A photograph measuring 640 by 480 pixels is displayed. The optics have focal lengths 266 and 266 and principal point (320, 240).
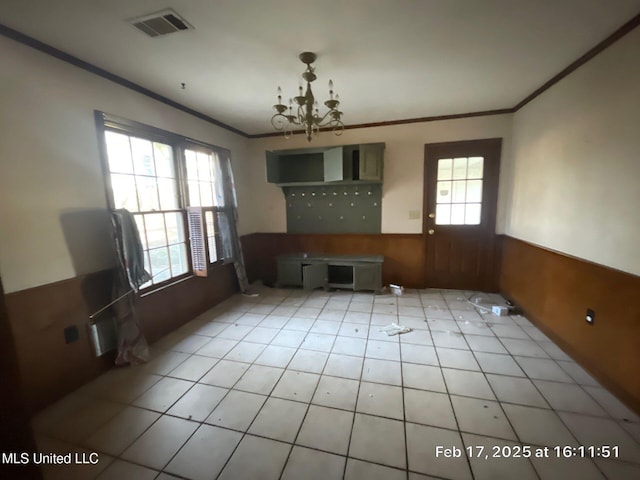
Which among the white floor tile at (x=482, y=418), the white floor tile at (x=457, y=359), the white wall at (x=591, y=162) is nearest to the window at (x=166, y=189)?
the white floor tile at (x=457, y=359)

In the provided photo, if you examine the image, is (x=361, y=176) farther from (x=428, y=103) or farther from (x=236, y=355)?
(x=236, y=355)

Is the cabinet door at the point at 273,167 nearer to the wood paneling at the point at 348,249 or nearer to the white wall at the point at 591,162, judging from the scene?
the wood paneling at the point at 348,249

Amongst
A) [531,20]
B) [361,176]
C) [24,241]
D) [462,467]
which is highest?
[531,20]

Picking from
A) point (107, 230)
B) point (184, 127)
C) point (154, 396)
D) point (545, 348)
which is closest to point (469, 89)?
point (545, 348)

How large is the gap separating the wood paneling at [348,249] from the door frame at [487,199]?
1.14 feet

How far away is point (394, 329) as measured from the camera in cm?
274

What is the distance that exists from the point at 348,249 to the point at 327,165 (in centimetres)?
132

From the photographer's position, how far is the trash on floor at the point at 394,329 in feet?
8.79

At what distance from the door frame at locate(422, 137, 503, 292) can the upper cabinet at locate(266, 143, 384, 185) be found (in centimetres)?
68

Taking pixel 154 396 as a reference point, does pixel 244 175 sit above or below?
above

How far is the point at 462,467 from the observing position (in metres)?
1.35

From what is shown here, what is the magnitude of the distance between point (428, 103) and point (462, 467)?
10.7 ft

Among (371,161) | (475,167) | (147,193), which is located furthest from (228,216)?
(475,167)

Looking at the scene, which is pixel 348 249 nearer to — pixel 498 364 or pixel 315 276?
pixel 315 276
